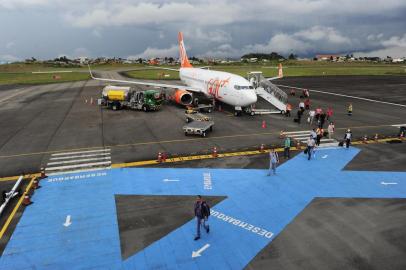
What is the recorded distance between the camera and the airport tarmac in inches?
1046

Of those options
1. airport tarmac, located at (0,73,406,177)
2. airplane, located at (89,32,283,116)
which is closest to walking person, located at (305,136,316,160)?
airport tarmac, located at (0,73,406,177)

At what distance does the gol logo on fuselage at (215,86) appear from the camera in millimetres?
41450

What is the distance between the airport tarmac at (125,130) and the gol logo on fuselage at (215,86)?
2.80 metres

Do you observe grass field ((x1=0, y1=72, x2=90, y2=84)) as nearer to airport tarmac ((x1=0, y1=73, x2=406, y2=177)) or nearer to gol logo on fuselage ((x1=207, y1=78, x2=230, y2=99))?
airport tarmac ((x1=0, y1=73, x2=406, y2=177))

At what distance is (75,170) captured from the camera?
2291cm

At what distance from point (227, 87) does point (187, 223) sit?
2680cm

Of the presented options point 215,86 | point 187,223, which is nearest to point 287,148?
point 187,223

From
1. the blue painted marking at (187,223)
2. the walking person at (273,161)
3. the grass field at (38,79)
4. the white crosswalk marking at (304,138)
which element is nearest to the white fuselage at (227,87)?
the white crosswalk marking at (304,138)

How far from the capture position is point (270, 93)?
161 ft

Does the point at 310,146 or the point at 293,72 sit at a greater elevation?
the point at 293,72

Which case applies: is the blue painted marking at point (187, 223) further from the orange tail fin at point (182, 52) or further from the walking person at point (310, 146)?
the orange tail fin at point (182, 52)

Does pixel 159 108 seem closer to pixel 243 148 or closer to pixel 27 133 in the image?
pixel 27 133

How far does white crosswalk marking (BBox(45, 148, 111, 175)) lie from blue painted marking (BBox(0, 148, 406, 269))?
4.95 feet

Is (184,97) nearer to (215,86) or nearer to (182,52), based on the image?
(215,86)
